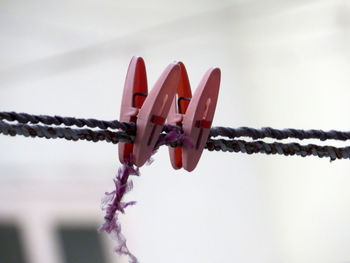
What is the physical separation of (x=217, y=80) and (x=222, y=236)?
1.31 metres

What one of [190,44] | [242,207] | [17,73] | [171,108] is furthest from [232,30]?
[171,108]

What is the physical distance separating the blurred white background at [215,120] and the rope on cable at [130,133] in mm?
1069

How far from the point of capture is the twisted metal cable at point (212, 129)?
10.1 inches

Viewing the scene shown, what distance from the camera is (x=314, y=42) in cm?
175

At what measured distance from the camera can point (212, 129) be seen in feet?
0.96

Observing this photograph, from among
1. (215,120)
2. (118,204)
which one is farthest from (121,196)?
(215,120)

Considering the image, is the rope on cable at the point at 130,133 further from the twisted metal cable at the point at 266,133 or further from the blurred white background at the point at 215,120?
the blurred white background at the point at 215,120

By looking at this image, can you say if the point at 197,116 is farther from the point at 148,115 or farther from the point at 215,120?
the point at 215,120

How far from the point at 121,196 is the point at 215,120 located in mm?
1380

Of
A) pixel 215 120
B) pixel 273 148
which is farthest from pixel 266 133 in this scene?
pixel 215 120

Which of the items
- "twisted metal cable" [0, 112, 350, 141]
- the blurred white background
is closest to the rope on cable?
"twisted metal cable" [0, 112, 350, 141]

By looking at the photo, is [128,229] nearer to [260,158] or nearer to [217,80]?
[260,158]

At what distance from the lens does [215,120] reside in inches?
65.4

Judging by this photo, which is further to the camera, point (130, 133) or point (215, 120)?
point (215, 120)
